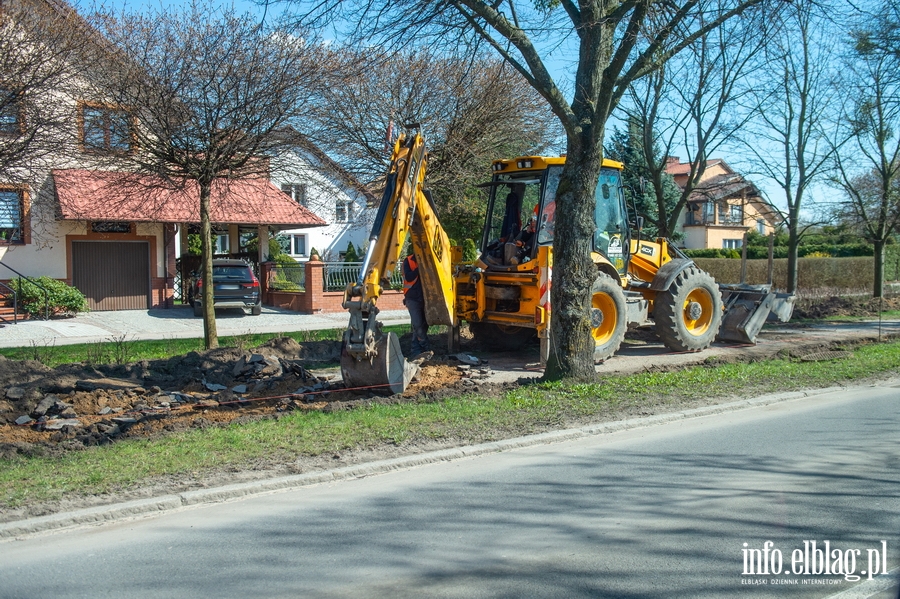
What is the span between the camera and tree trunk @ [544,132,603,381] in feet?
32.4

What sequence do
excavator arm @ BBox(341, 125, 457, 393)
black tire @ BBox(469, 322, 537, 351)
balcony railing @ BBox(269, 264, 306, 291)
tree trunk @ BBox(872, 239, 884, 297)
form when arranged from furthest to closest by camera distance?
balcony railing @ BBox(269, 264, 306, 291) < tree trunk @ BBox(872, 239, 884, 297) < black tire @ BBox(469, 322, 537, 351) < excavator arm @ BBox(341, 125, 457, 393)

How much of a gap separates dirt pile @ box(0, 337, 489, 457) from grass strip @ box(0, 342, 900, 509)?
15.8 inches

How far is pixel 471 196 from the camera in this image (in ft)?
74.0

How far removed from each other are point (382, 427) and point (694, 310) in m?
8.12

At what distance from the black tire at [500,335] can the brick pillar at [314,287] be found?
451 inches

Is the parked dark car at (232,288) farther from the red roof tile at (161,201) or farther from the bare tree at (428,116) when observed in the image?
the bare tree at (428,116)

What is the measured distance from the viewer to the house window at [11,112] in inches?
417

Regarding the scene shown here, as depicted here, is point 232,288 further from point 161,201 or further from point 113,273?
point 161,201

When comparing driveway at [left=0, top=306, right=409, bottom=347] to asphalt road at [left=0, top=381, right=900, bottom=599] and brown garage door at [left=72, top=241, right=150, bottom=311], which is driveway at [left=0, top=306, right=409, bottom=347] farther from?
asphalt road at [left=0, top=381, right=900, bottom=599]

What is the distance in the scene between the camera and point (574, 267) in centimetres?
998

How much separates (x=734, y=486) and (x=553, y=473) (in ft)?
4.97

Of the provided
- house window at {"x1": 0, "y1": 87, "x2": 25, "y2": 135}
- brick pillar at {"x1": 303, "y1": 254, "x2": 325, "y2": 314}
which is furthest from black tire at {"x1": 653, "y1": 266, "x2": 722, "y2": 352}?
brick pillar at {"x1": 303, "y1": 254, "x2": 325, "y2": 314}

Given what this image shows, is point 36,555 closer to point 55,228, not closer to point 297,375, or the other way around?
point 297,375

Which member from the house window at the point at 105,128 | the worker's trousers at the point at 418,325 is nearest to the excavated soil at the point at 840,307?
the worker's trousers at the point at 418,325
